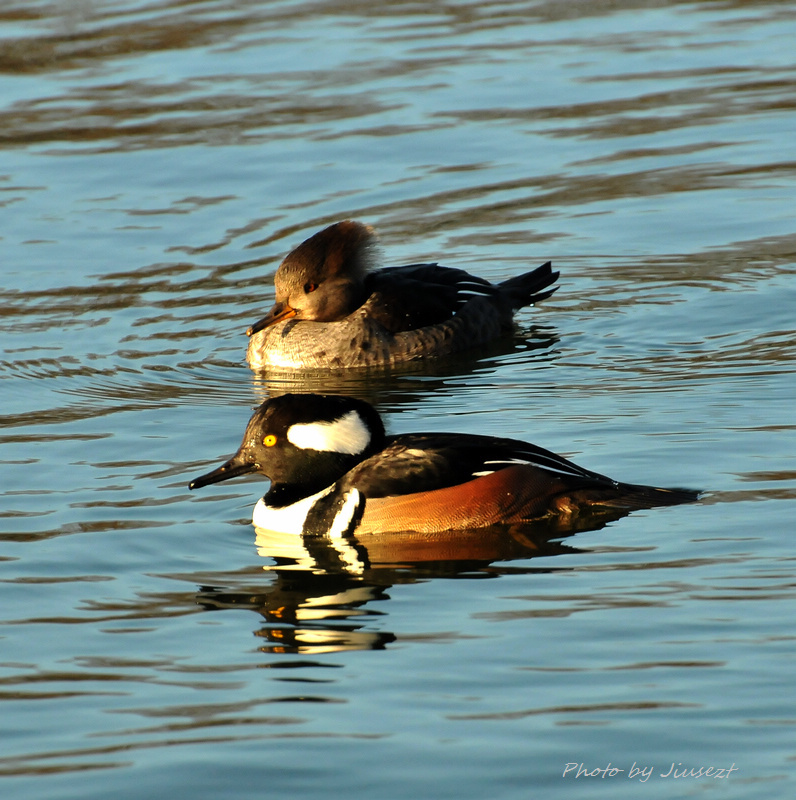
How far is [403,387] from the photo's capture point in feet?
35.9

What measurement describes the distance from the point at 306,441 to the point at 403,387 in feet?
10.7

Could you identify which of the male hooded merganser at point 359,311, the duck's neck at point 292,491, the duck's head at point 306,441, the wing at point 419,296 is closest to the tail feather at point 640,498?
the duck's head at point 306,441

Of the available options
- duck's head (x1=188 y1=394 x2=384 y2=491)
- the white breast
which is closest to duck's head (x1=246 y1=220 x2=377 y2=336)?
duck's head (x1=188 y1=394 x2=384 y2=491)

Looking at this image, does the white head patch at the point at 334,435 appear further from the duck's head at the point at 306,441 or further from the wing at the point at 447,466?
the wing at the point at 447,466

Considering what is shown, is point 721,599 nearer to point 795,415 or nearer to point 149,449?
point 795,415

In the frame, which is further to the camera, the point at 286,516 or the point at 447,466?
the point at 286,516

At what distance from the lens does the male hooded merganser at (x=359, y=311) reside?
1163cm

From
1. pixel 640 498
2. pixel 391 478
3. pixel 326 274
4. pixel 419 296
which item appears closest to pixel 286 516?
pixel 391 478

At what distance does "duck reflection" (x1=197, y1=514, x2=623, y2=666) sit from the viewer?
638cm

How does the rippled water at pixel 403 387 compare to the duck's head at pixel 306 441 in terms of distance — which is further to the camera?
the duck's head at pixel 306 441

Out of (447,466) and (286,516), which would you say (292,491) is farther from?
(447,466)

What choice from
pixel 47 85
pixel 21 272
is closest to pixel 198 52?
pixel 47 85

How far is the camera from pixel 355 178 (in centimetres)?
1566

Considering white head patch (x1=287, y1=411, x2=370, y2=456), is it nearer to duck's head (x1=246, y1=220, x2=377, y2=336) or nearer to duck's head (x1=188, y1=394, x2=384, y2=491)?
duck's head (x1=188, y1=394, x2=384, y2=491)
